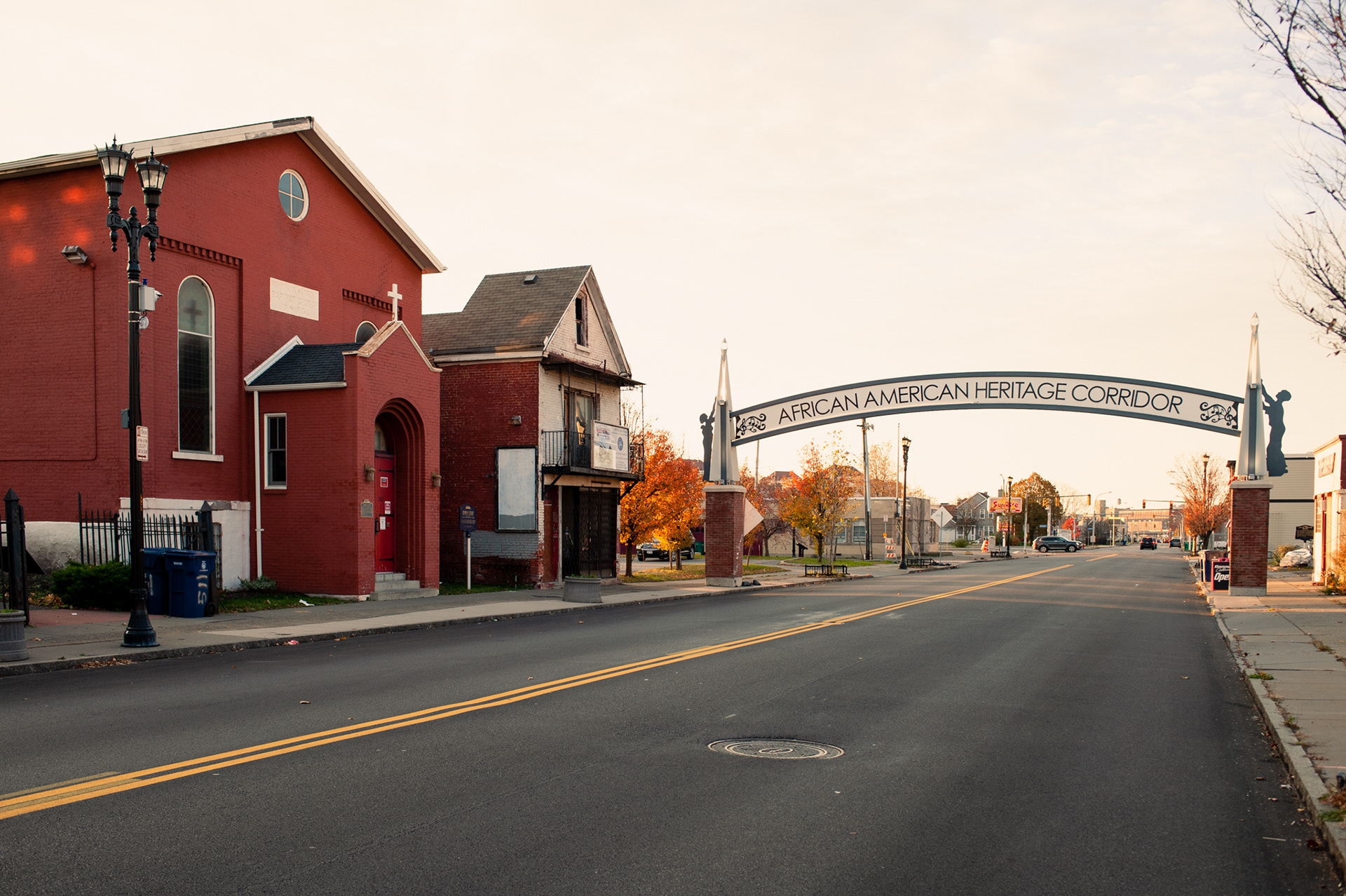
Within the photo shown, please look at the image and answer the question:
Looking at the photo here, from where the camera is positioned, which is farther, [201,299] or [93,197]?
[201,299]

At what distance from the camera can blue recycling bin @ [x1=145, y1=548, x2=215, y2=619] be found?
1772 centimetres

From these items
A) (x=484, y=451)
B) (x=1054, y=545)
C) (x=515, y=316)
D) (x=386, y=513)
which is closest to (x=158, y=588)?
(x=386, y=513)

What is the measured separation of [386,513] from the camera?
81.8 feet

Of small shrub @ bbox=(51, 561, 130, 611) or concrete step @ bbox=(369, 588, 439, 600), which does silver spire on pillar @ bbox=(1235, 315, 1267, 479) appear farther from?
small shrub @ bbox=(51, 561, 130, 611)

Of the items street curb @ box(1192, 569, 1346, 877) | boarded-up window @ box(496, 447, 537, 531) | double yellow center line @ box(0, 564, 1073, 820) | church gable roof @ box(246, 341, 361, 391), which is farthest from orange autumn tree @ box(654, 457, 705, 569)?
street curb @ box(1192, 569, 1346, 877)

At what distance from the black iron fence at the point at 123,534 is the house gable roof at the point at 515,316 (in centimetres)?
1150

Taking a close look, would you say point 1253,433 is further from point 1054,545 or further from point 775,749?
point 1054,545

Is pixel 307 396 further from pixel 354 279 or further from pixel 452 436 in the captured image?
pixel 452 436

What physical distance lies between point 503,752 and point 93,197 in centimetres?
1803

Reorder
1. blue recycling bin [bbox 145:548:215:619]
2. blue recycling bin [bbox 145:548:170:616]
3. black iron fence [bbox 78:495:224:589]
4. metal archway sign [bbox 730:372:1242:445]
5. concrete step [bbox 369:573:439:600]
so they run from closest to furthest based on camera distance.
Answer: blue recycling bin [bbox 145:548:215:619] → blue recycling bin [bbox 145:548:170:616] → black iron fence [bbox 78:495:224:589] → concrete step [bbox 369:573:439:600] → metal archway sign [bbox 730:372:1242:445]

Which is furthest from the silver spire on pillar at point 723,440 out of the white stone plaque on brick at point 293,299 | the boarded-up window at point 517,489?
the white stone plaque on brick at point 293,299

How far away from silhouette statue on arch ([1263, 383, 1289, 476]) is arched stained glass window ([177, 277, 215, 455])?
2729cm

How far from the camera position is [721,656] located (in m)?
13.3

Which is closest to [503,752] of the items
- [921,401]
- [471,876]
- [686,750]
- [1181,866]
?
[686,750]
